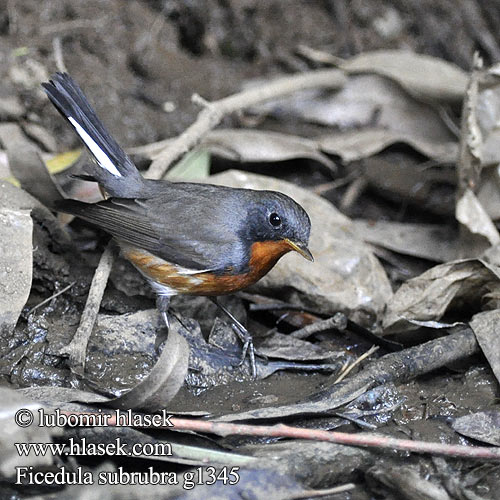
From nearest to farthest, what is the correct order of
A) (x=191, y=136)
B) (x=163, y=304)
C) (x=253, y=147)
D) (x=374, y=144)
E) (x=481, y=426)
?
(x=481, y=426) < (x=163, y=304) < (x=191, y=136) < (x=253, y=147) < (x=374, y=144)

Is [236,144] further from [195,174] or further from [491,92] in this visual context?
[491,92]

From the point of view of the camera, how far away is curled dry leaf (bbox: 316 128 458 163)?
6.86m

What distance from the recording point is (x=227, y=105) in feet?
20.6

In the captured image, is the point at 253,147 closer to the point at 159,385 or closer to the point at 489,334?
the point at 489,334

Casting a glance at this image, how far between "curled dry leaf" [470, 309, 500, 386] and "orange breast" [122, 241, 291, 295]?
4.00ft

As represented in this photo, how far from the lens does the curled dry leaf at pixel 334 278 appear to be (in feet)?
17.1

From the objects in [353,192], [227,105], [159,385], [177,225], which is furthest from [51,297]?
[353,192]

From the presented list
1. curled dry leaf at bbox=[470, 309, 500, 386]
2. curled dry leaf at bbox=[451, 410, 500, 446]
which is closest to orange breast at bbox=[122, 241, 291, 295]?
curled dry leaf at bbox=[470, 309, 500, 386]

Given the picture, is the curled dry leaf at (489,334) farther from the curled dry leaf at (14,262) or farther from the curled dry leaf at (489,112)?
the curled dry leaf at (14,262)

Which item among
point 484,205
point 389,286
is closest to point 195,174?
point 389,286

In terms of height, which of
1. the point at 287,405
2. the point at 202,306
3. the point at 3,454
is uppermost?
the point at 3,454

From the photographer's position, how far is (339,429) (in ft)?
13.0

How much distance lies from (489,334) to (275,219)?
1.44 meters

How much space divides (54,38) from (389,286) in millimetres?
3771
